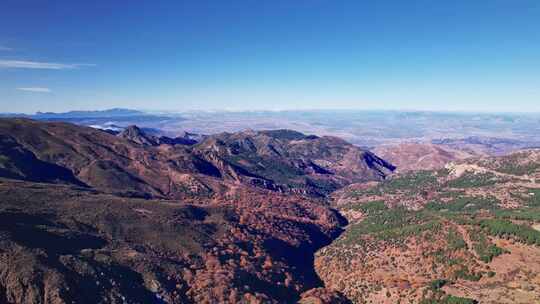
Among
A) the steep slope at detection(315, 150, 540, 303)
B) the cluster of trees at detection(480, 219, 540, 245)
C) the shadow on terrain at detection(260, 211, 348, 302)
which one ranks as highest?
the cluster of trees at detection(480, 219, 540, 245)

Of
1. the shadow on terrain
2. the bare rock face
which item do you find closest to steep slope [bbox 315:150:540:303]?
the shadow on terrain

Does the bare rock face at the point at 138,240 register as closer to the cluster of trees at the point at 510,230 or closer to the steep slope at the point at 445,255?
the steep slope at the point at 445,255

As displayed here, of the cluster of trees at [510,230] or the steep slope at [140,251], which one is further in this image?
the cluster of trees at [510,230]

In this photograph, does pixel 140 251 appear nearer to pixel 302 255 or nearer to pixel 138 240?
pixel 138 240

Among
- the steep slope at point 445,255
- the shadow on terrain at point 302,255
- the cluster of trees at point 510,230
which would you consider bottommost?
the shadow on terrain at point 302,255

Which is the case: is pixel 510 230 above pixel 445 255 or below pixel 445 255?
above

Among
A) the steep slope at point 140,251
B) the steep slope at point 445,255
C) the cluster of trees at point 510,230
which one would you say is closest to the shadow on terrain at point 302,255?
the steep slope at point 140,251

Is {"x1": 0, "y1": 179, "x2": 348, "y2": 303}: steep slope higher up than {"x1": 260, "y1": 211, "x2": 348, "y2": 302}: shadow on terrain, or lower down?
higher up

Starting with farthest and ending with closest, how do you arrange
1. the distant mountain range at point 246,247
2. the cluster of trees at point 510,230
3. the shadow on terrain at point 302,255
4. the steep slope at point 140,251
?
1. the shadow on terrain at point 302,255
2. the cluster of trees at point 510,230
3. the distant mountain range at point 246,247
4. the steep slope at point 140,251

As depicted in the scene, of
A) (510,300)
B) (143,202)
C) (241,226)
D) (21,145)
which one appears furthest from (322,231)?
(21,145)

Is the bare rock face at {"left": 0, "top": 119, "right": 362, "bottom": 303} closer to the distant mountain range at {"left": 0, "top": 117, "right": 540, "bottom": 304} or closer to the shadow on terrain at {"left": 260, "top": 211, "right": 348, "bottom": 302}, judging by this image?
the distant mountain range at {"left": 0, "top": 117, "right": 540, "bottom": 304}

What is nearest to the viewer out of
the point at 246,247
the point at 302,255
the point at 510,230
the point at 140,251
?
the point at 140,251

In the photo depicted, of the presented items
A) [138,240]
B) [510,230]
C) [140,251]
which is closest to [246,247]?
[138,240]
